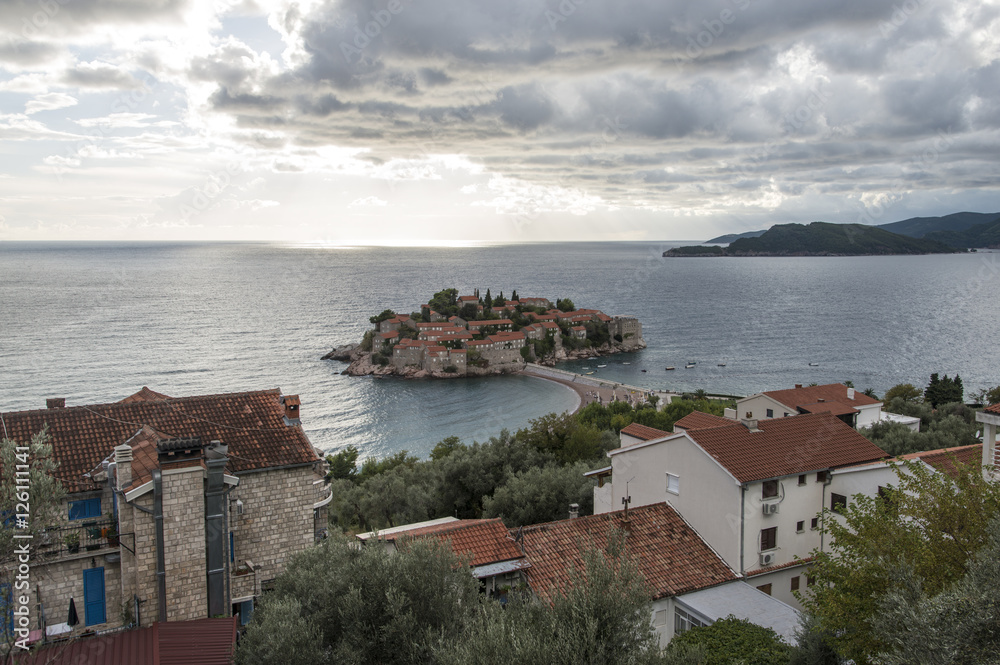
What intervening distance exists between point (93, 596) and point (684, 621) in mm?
11833

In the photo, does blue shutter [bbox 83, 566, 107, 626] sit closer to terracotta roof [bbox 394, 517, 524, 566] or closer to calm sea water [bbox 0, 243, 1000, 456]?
terracotta roof [bbox 394, 517, 524, 566]

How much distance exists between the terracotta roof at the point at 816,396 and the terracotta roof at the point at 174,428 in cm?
2887

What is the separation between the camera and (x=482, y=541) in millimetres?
13898

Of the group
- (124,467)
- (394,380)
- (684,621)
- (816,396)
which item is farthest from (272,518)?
(394,380)

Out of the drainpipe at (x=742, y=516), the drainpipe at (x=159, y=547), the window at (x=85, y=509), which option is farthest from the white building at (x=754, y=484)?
the window at (x=85, y=509)

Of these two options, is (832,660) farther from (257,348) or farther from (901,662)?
(257,348)

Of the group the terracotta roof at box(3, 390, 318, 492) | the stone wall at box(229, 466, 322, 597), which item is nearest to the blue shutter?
the terracotta roof at box(3, 390, 318, 492)

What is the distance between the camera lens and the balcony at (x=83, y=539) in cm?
1112

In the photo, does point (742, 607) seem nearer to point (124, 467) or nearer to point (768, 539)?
point (768, 539)

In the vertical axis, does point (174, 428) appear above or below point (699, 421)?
above

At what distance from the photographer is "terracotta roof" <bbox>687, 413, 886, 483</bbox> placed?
51.9ft

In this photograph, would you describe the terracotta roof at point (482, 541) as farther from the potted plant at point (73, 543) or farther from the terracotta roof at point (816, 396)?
the terracotta roof at point (816, 396)

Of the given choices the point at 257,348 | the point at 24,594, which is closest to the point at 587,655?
the point at 24,594

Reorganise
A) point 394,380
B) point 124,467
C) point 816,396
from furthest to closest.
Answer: point 394,380, point 816,396, point 124,467
